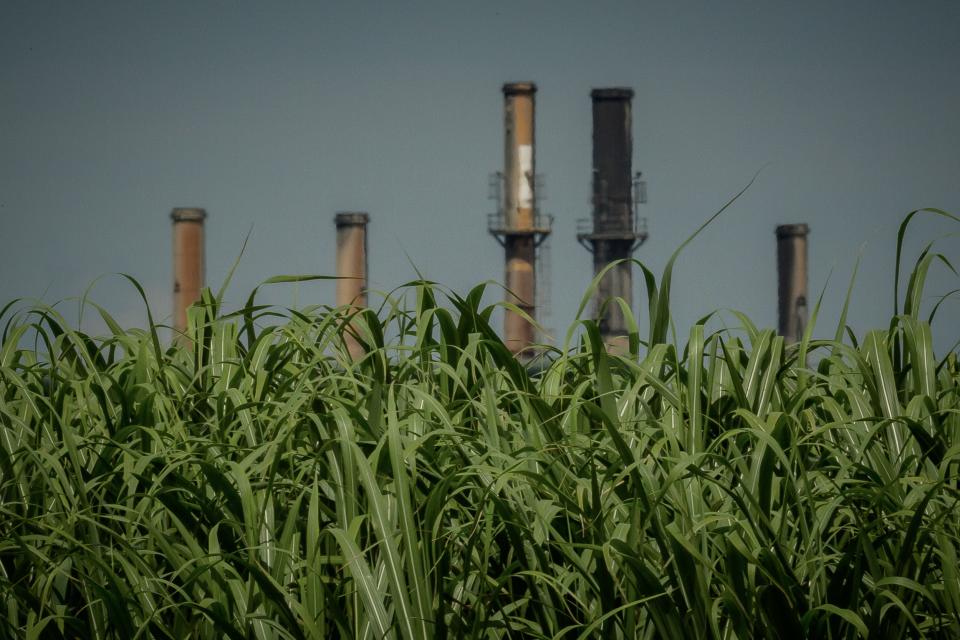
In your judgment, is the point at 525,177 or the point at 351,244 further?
the point at 351,244

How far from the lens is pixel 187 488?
0.91 meters

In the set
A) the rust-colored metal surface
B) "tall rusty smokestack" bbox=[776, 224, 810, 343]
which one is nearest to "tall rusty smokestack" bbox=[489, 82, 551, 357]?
the rust-colored metal surface

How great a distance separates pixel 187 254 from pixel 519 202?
18.6ft

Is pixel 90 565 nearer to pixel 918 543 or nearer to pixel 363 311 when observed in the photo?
pixel 363 311

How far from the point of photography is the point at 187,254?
54.4 ft

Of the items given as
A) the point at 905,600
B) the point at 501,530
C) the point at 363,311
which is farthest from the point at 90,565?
the point at 905,600

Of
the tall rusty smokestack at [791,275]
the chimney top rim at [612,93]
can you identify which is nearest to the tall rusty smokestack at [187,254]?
the chimney top rim at [612,93]

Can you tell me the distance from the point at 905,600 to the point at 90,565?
716 mm

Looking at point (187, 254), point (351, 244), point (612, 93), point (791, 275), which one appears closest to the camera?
point (187, 254)

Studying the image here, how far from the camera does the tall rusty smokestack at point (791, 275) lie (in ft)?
57.9

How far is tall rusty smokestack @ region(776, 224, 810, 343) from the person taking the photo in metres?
17.7

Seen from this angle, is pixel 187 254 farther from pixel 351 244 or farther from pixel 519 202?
pixel 519 202

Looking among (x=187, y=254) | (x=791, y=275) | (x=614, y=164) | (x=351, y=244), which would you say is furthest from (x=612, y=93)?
(x=187, y=254)

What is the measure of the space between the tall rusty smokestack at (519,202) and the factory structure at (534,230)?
17 mm
